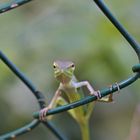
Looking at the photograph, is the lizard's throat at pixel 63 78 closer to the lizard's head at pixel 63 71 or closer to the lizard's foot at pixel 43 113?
the lizard's head at pixel 63 71

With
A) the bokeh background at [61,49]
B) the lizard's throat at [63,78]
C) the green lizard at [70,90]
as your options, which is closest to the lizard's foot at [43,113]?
the green lizard at [70,90]

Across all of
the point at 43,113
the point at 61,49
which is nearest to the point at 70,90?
the point at 43,113

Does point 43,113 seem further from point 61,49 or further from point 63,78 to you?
point 61,49

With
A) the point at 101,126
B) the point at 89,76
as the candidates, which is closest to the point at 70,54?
the point at 89,76

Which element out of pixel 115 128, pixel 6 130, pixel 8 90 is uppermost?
pixel 8 90

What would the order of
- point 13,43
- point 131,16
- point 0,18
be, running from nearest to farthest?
1. point 131,16
2. point 13,43
3. point 0,18

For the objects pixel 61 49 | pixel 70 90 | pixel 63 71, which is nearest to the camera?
pixel 63 71

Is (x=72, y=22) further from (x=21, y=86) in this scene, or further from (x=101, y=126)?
(x=101, y=126)

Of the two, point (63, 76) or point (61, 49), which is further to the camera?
point (61, 49)
